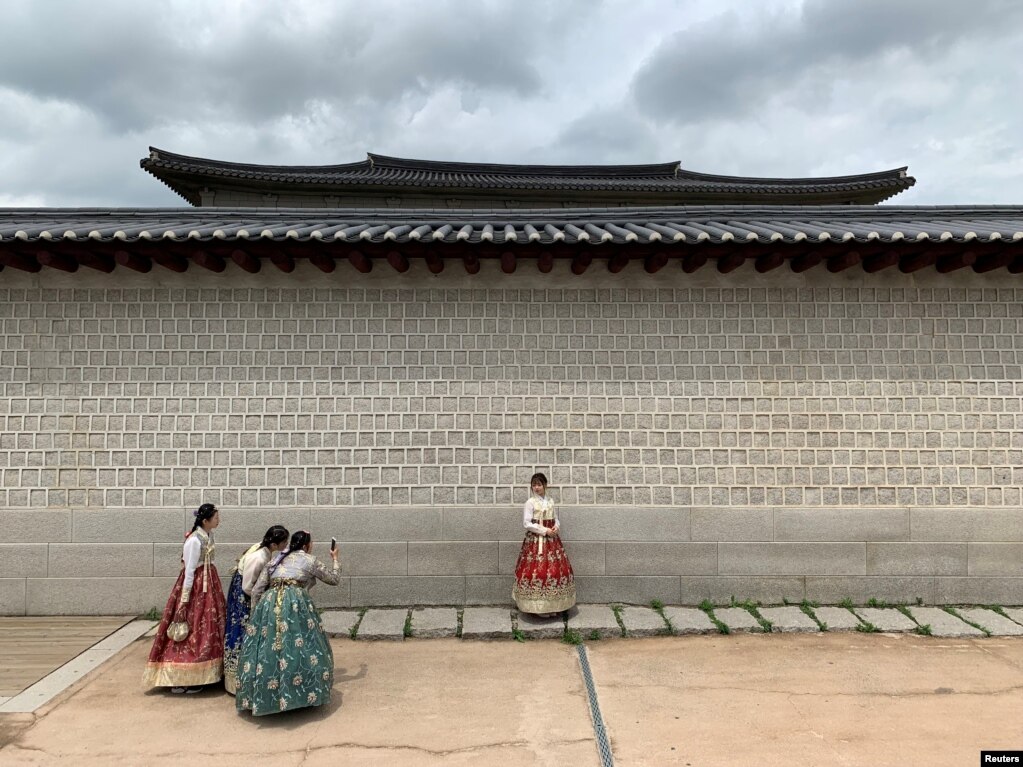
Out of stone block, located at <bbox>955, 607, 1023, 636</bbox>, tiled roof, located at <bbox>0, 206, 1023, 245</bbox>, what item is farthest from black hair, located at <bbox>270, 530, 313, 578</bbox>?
stone block, located at <bbox>955, 607, 1023, 636</bbox>

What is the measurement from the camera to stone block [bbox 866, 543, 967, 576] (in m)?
6.09

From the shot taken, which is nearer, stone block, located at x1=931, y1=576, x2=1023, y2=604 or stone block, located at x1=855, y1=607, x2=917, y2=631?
stone block, located at x1=855, y1=607, x2=917, y2=631

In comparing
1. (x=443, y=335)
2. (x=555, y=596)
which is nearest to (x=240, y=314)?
(x=443, y=335)

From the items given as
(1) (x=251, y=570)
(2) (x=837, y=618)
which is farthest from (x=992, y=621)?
(1) (x=251, y=570)

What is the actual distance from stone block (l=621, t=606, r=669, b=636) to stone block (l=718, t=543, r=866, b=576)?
84 centimetres

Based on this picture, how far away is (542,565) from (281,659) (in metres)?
2.35

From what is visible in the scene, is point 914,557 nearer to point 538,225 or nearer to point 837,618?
point 837,618

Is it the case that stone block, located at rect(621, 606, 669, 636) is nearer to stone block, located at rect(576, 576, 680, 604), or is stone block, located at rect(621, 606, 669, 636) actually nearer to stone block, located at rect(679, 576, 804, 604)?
stone block, located at rect(576, 576, 680, 604)

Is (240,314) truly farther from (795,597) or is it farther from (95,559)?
(795,597)

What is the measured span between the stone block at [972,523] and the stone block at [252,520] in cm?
598

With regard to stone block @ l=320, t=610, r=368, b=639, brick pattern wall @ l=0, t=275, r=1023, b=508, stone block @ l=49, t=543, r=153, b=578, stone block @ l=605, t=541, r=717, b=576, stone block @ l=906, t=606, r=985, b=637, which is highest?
brick pattern wall @ l=0, t=275, r=1023, b=508

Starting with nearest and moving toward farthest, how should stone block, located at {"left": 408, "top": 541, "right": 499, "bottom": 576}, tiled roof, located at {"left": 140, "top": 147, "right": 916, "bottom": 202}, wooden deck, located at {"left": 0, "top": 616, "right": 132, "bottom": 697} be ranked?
wooden deck, located at {"left": 0, "top": 616, "right": 132, "bottom": 697}
stone block, located at {"left": 408, "top": 541, "right": 499, "bottom": 576}
tiled roof, located at {"left": 140, "top": 147, "right": 916, "bottom": 202}

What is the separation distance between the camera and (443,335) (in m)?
6.20

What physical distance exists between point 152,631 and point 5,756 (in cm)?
198
